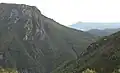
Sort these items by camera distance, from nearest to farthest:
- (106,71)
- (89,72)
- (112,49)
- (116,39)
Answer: (89,72) → (106,71) → (112,49) → (116,39)

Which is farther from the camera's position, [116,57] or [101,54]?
[101,54]

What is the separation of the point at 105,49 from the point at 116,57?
770 inches

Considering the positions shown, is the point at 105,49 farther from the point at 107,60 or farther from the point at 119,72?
the point at 119,72

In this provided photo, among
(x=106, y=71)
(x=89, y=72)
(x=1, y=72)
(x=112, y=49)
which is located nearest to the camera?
(x=89, y=72)

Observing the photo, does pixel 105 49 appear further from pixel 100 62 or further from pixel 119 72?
pixel 119 72

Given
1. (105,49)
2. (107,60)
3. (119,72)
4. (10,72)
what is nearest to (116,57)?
(107,60)

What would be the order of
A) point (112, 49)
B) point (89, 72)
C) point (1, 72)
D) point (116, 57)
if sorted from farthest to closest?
point (112, 49) < point (116, 57) < point (1, 72) < point (89, 72)

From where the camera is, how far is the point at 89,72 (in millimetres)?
62094

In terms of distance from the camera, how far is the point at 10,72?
241 ft

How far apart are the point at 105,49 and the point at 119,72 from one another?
174 ft

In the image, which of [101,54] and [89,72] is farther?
[101,54]

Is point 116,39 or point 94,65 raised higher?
point 116,39

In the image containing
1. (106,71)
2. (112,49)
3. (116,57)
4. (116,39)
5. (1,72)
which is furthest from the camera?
(116,39)

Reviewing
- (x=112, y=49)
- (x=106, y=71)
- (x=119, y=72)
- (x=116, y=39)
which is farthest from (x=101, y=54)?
(x=119, y=72)
